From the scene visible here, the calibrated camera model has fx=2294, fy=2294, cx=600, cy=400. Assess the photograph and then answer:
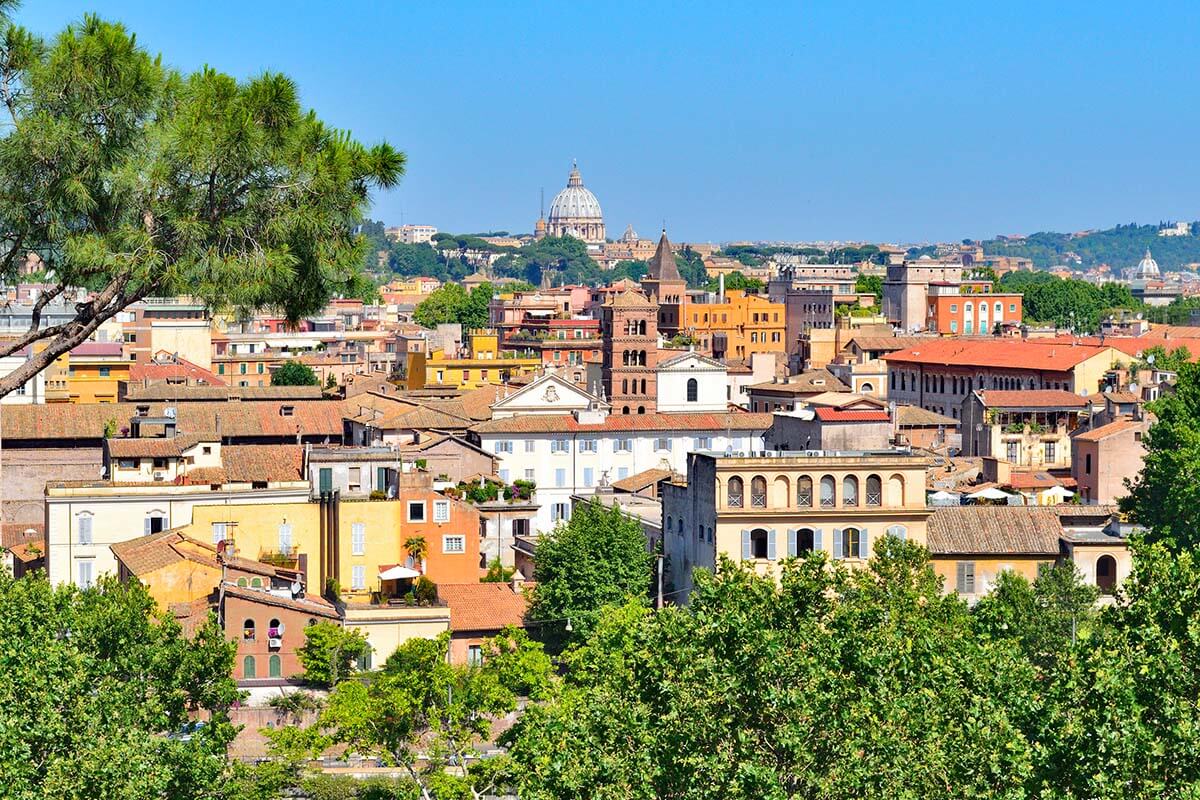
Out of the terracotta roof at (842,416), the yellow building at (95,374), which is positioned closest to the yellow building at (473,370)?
the yellow building at (95,374)

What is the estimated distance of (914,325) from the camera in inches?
4584

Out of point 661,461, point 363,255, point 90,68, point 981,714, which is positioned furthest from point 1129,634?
point 661,461

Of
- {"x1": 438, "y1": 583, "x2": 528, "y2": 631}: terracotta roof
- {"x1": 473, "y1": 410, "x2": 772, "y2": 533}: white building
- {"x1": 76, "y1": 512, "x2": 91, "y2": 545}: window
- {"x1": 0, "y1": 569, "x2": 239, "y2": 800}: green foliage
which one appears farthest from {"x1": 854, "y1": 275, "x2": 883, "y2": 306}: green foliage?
{"x1": 0, "y1": 569, "x2": 239, "y2": 800}: green foliage

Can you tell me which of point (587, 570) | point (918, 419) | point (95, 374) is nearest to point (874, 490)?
point (587, 570)

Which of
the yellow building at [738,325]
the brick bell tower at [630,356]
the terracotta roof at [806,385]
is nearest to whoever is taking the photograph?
the brick bell tower at [630,356]

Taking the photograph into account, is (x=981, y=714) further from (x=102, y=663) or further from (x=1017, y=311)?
(x=1017, y=311)

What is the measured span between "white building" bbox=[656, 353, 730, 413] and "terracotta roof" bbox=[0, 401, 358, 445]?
46.1 ft

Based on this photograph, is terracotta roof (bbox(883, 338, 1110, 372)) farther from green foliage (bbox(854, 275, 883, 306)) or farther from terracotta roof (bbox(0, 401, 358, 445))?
green foliage (bbox(854, 275, 883, 306))

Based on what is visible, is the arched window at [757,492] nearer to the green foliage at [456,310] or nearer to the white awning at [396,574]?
the white awning at [396,574]

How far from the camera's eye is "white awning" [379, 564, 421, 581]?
140 ft

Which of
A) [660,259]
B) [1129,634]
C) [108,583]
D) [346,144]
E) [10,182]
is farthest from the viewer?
[660,259]

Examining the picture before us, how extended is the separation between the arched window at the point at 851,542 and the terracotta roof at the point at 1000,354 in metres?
33.6

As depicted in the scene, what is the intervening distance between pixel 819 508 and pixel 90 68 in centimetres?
2528

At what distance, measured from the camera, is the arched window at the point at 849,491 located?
40.9 meters
